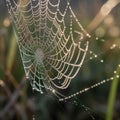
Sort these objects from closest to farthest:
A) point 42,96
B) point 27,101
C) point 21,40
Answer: point 21,40
point 27,101
point 42,96

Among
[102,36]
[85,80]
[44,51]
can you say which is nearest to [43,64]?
[44,51]

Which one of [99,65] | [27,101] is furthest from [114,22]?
[27,101]

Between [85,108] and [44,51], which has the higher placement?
[44,51]

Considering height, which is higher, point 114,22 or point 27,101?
point 114,22

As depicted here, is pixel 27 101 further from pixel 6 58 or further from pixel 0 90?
pixel 6 58

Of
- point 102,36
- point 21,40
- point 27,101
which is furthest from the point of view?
point 102,36

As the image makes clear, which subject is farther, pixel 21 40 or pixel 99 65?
pixel 99 65

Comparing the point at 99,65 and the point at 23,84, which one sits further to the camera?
the point at 99,65

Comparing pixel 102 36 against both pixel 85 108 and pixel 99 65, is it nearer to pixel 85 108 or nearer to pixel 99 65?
pixel 99 65

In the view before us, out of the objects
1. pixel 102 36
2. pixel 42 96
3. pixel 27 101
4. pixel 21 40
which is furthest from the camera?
pixel 102 36

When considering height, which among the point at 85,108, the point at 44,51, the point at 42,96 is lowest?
the point at 85,108
